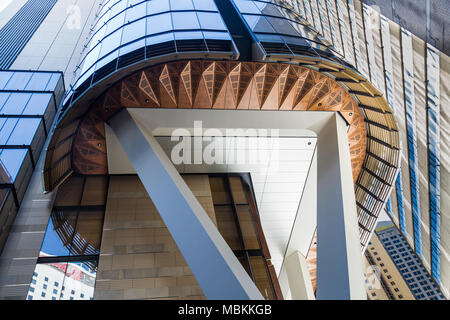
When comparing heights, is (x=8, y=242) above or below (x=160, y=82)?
below

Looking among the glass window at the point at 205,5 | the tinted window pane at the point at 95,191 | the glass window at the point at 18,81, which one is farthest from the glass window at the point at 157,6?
the glass window at the point at 18,81

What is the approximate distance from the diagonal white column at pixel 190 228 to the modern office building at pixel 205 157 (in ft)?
0.16

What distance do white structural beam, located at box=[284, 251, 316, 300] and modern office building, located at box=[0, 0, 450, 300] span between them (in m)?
0.09

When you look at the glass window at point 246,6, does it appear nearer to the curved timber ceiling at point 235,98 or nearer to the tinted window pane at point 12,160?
the curved timber ceiling at point 235,98

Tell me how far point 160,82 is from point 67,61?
17416 mm

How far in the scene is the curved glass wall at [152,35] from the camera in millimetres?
12930

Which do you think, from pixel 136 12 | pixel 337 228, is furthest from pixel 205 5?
pixel 337 228

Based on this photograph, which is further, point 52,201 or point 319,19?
point 319,19

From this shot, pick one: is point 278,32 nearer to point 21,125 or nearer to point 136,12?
point 136,12

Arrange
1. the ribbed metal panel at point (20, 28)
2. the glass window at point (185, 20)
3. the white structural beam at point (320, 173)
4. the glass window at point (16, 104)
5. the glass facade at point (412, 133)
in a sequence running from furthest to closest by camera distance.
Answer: the ribbed metal panel at point (20, 28) → the glass facade at point (412, 133) → the glass window at point (16, 104) → the glass window at point (185, 20) → the white structural beam at point (320, 173)

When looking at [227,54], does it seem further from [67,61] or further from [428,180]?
[67,61]

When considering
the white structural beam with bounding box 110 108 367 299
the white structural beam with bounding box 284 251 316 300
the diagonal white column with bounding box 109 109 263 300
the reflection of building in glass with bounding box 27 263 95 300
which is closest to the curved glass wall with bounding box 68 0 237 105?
the white structural beam with bounding box 110 108 367 299

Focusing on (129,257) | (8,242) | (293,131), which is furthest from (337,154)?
(8,242)

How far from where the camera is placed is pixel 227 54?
39.7 ft
